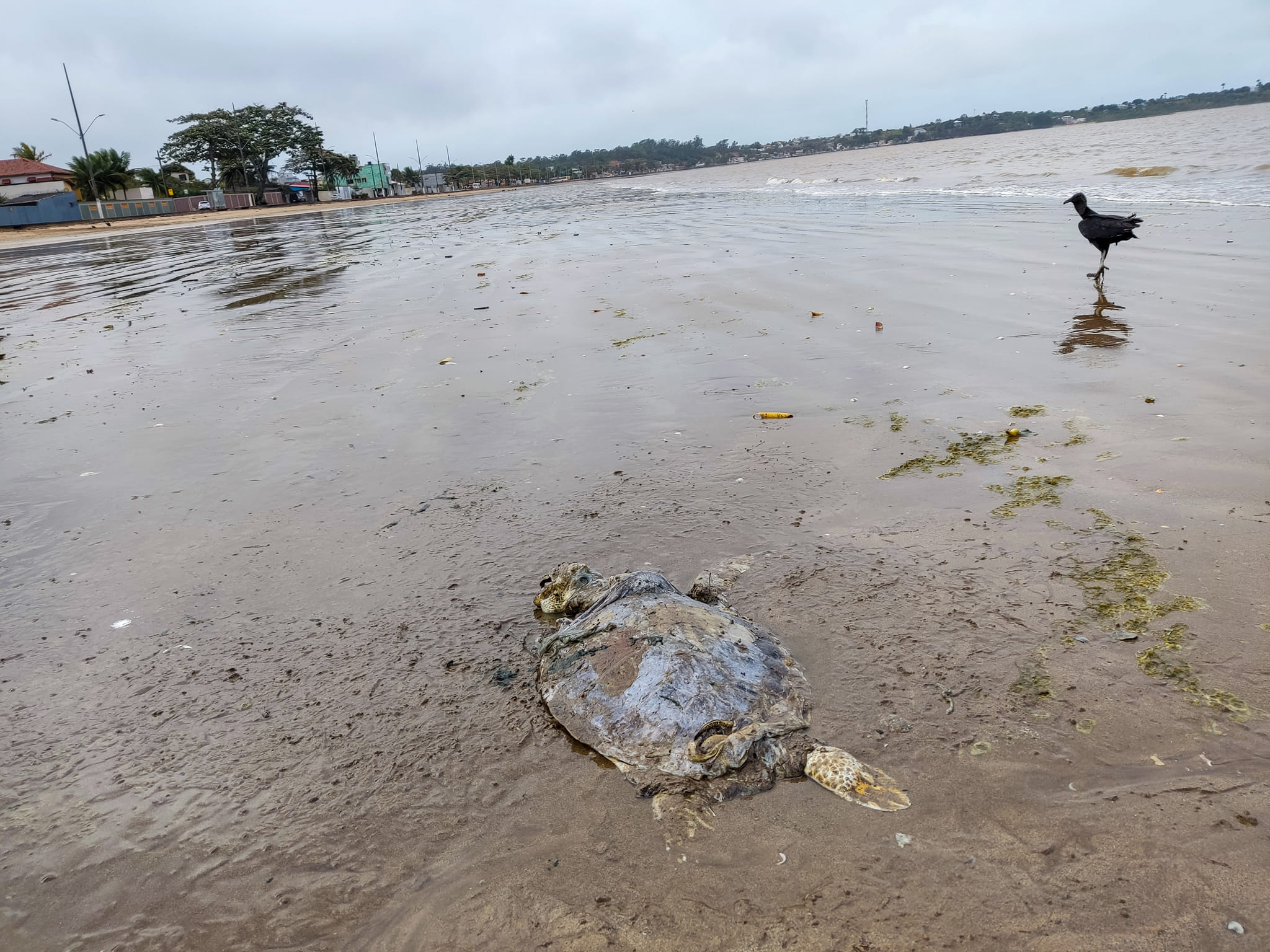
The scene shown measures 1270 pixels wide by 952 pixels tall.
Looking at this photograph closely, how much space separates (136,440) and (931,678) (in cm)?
641

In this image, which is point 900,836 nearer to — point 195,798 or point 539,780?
point 539,780

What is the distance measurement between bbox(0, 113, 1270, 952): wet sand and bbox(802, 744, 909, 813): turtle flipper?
62 mm

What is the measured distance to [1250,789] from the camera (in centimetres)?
241

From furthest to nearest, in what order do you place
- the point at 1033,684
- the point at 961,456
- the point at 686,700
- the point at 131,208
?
the point at 131,208 → the point at 961,456 → the point at 1033,684 → the point at 686,700

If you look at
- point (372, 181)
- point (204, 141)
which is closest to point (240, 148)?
point (204, 141)

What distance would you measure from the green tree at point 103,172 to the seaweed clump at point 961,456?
6545 centimetres

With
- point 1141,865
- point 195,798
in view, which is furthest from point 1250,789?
point 195,798

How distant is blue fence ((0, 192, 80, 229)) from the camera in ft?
161

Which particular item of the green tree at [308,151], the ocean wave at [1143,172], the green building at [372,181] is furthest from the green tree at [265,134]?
the ocean wave at [1143,172]

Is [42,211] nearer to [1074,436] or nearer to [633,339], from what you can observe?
[633,339]

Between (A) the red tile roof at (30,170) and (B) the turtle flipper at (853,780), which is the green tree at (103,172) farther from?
(B) the turtle flipper at (853,780)

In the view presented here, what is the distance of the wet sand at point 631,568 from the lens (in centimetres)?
227

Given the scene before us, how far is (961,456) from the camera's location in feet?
16.8

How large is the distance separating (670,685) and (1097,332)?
22.0 feet
